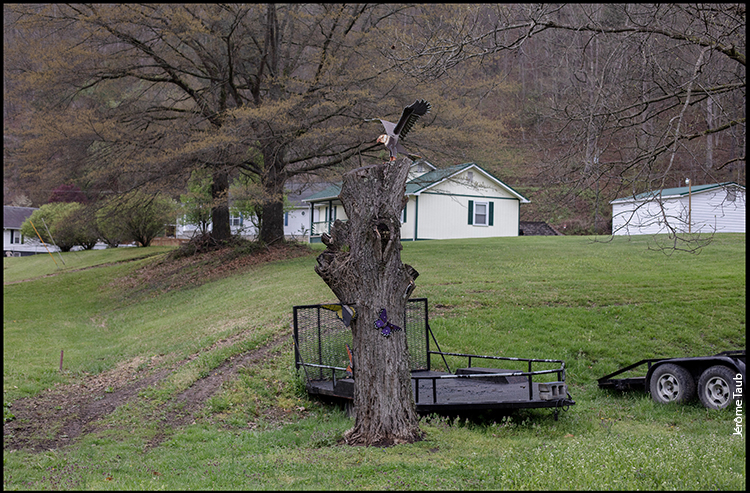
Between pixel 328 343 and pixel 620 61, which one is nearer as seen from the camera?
pixel 328 343

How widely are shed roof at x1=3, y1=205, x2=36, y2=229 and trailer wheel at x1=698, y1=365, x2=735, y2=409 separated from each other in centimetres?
6887

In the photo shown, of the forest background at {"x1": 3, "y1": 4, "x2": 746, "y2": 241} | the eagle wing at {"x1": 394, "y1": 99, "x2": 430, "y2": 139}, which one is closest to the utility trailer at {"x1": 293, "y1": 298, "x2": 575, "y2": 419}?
the eagle wing at {"x1": 394, "y1": 99, "x2": 430, "y2": 139}

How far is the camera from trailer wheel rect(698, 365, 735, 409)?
26.9 ft

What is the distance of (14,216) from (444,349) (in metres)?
68.8

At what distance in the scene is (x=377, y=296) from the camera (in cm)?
677

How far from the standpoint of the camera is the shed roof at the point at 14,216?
64.8 m

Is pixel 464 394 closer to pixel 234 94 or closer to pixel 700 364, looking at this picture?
pixel 700 364

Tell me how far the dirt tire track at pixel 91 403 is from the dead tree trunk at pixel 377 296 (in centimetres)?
285

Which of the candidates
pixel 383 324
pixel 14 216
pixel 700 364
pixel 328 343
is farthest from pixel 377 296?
pixel 14 216

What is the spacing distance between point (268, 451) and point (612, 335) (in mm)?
8412

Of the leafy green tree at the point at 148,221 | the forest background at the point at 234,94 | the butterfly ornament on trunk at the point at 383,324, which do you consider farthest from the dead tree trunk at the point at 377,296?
the leafy green tree at the point at 148,221

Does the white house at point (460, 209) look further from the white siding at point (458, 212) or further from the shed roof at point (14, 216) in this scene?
the shed roof at point (14, 216)

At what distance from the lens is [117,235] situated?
4347 centimetres
